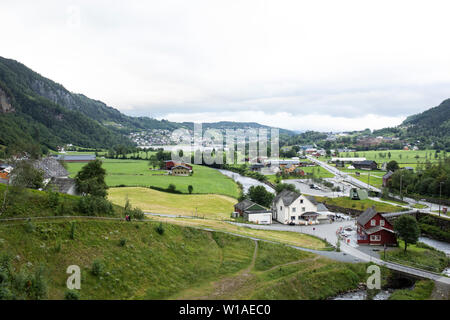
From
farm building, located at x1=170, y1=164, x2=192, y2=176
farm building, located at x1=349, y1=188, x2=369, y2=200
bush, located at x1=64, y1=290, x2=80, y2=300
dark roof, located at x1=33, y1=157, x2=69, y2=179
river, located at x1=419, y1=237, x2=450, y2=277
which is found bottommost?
river, located at x1=419, y1=237, x2=450, y2=277

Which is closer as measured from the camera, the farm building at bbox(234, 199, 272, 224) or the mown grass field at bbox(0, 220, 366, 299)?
the mown grass field at bbox(0, 220, 366, 299)

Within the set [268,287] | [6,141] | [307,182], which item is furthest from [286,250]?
[6,141]

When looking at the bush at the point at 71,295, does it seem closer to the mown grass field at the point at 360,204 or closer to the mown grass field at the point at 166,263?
the mown grass field at the point at 166,263

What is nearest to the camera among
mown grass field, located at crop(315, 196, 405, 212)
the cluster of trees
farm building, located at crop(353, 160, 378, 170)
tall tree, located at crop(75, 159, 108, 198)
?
tall tree, located at crop(75, 159, 108, 198)

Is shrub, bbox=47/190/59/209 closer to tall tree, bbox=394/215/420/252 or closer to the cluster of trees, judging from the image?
tall tree, bbox=394/215/420/252

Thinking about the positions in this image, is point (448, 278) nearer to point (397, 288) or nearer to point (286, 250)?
point (397, 288)

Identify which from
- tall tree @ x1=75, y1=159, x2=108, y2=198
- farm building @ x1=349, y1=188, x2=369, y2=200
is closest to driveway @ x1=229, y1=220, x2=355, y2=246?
farm building @ x1=349, y1=188, x2=369, y2=200

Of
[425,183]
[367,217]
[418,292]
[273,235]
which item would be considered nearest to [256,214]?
[273,235]
